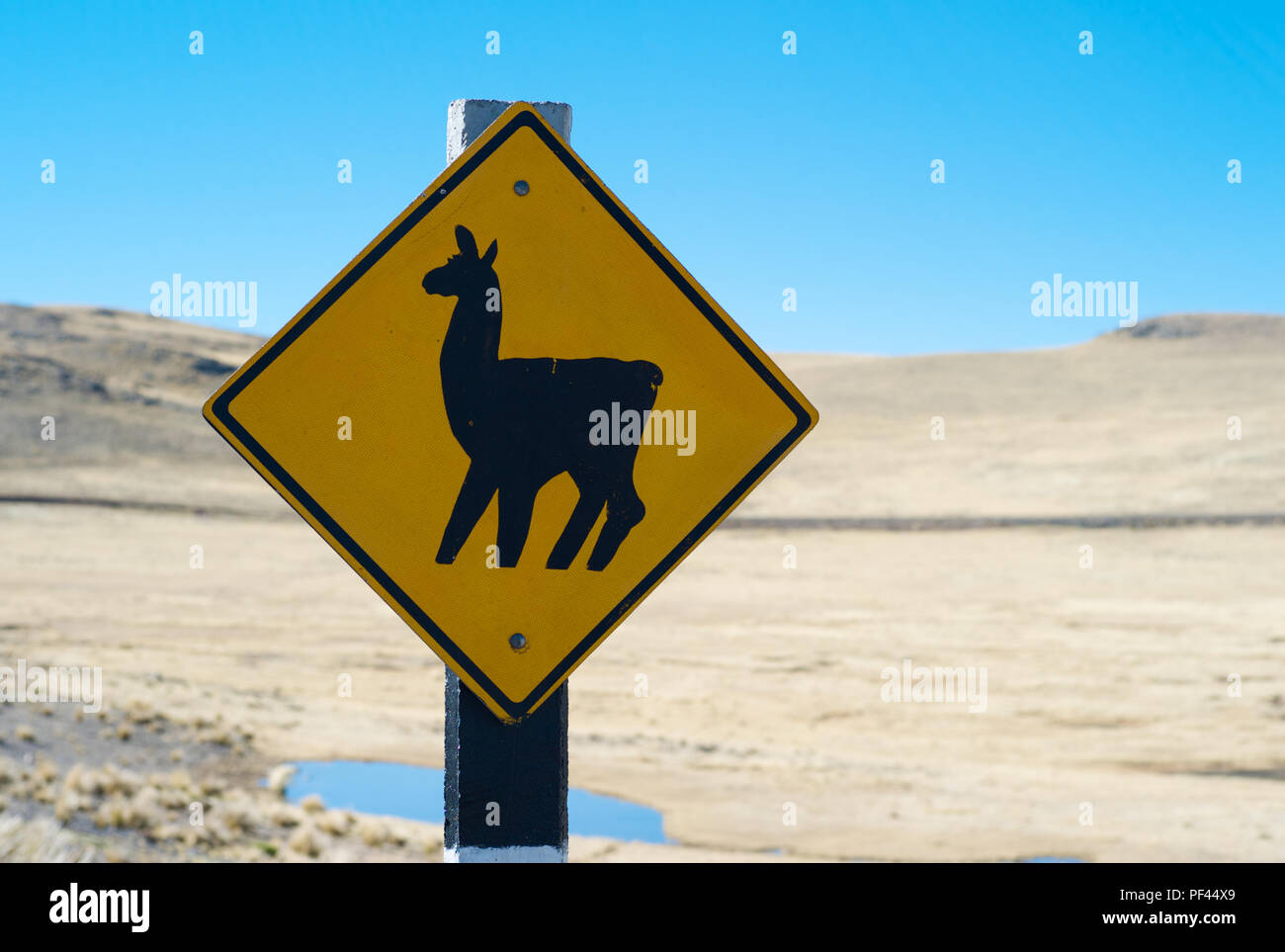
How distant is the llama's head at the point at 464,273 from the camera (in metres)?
2.00

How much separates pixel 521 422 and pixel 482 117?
0.62 meters

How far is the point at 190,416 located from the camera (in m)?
62.6

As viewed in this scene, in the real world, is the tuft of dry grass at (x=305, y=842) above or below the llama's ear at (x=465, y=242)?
below

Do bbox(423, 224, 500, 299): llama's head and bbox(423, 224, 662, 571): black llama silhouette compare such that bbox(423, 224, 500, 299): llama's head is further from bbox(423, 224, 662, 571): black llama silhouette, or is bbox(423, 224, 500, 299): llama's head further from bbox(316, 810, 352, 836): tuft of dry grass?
bbox(316, 810, 352, 836): tuft of dry grass

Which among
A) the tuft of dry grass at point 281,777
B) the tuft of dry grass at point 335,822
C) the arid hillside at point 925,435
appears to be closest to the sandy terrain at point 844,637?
the arid hillside at point 925,435

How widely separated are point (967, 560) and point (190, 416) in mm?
47815

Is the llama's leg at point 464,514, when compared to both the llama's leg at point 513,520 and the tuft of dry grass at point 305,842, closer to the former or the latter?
the llama's leg at point 513,520

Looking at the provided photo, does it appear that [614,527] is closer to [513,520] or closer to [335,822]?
[513,520]

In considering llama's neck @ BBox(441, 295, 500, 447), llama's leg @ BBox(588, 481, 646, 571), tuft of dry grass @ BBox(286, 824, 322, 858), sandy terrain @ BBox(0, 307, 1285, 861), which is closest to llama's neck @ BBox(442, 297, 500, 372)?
llama's neck @ BBox(441, 295, 500, 447)

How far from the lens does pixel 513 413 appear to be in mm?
2008

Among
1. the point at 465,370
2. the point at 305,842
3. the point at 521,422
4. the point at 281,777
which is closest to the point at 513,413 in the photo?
the point at 521,422

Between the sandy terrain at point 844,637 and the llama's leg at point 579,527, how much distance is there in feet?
29.2
